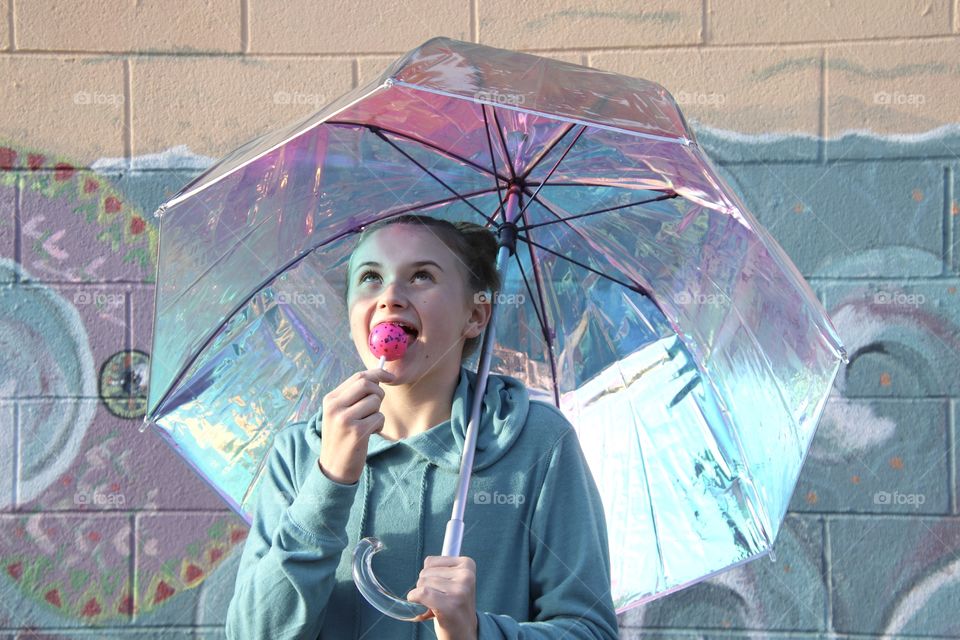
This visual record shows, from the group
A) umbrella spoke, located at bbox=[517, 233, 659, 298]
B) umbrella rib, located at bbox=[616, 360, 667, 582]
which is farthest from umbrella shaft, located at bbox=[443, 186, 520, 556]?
umbrella rib, located at bbox=[616, 360, 667, 582]

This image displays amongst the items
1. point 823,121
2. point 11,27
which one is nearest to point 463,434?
point 823,121

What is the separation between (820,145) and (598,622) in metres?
2.12

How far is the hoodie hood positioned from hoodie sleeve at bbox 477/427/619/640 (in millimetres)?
95

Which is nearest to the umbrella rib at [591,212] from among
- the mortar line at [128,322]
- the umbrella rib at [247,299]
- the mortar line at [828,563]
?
the umbrella rib at [247,299]

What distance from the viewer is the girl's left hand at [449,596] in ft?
5.32

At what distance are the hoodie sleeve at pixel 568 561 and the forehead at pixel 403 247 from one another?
1.36 feet

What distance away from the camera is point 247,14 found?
355 centimetres

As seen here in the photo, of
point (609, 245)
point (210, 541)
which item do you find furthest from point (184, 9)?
point (609, 245)

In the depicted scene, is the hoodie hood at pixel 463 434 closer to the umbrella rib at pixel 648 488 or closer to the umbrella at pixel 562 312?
the umbrella at pixel 562 312

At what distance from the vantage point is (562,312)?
2355mm

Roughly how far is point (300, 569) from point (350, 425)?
0.80ft

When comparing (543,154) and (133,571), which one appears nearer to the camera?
(543,154)

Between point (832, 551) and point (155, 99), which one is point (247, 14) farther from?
point (832, 551)

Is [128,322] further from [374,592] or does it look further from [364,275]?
[374,592]
